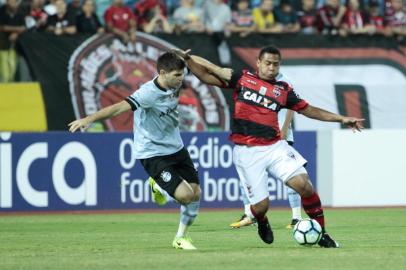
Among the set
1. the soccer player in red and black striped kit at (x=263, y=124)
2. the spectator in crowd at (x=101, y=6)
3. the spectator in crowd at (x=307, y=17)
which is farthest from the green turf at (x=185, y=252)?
the spectator in crowd at (x=307, y=17)

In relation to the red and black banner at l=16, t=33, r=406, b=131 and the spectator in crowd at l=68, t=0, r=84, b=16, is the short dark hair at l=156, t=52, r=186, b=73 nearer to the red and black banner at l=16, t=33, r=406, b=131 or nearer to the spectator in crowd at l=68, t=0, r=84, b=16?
the red and black banner at l=16, t=33, r=406, b=131

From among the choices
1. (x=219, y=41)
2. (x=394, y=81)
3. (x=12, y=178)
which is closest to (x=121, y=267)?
(x=12, y=178)

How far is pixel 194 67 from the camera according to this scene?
34.1 ft

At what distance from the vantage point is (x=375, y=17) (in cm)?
2214

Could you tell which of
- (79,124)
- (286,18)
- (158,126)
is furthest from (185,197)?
(286,18)

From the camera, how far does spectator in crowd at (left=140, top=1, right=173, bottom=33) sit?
20.2m

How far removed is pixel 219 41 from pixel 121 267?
1212 cm

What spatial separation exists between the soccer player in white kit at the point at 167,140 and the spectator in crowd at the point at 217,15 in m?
9.74

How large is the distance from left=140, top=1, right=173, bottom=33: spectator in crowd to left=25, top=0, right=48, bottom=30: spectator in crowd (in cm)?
200

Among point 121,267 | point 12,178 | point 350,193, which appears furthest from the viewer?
point 350,193

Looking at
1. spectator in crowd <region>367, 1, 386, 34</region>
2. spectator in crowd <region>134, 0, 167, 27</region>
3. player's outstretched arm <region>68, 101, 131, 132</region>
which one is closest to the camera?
player's outstretched arm <region>68, 101, 131, 132</region>

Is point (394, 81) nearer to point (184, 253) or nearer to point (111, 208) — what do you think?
point (111, 208)

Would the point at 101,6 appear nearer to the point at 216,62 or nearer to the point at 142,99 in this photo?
the point at 216,62

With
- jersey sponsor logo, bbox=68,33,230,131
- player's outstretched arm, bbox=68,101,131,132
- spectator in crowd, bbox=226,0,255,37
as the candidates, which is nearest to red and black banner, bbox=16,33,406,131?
jersey sponsor logo, bbox=68,33,230,131
